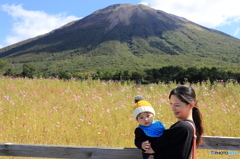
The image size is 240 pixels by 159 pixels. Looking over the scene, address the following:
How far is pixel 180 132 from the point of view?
1671 millimetres

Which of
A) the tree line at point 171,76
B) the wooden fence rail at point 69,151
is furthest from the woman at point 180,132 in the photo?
the tree line at point 171,76

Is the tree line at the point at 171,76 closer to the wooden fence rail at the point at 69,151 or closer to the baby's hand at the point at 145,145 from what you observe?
the wooden fence rail at the point at 69,151

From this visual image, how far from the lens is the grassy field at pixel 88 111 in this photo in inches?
192

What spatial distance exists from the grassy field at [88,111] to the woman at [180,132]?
8.82ft

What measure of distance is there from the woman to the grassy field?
2.69 metres

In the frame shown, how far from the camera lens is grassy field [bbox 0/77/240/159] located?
4883mm

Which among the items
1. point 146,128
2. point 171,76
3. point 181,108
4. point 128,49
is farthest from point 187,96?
point 128,49

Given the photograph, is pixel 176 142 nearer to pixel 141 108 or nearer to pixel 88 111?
pixel 141 108

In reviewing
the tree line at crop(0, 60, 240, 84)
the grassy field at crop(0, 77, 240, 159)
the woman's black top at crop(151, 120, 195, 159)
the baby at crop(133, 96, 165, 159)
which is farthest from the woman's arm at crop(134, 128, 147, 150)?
the tree line at crop(0, 60, 240, 84)

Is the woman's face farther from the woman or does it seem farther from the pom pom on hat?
the pom pom on hat

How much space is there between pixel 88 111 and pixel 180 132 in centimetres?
522

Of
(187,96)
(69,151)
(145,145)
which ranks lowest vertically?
(69,151)

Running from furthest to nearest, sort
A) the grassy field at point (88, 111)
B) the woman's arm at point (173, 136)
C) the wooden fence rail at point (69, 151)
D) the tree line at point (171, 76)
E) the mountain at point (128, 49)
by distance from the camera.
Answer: the mountain at point (128, 49) → the tree line at point (171, 76) → the grassy field at point (88, 111) → the wooden fence rail at point (69, 151) → the woman's arm at point (173, 136)

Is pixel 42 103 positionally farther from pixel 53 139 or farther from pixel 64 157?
pixel 64 157
